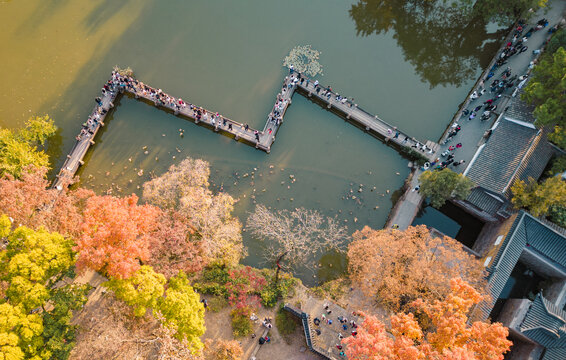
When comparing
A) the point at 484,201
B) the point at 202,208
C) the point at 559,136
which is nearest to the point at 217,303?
the point at 202,208

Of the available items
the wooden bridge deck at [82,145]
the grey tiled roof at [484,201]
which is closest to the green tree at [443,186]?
the grey tiled roof at [484,201]

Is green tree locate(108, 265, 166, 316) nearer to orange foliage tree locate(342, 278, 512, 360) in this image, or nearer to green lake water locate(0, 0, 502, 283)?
green lake water locate(0, 0, 502, 283)

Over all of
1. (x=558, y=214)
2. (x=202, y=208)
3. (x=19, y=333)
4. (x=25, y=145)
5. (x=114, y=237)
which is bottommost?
(x=19, y=333)

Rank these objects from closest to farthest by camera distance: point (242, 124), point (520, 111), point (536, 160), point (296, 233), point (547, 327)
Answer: point (547, 327) < point (536, 160) < point (520, 111) < point (296, 233) < point (242, 124)

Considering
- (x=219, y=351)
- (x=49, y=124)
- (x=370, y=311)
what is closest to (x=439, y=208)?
(x=370, y=311)

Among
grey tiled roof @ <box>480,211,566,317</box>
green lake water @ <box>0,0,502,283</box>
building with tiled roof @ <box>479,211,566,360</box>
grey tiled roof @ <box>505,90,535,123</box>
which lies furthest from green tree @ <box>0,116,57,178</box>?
grey tiled roof @ <box>505,90,535,123</box>

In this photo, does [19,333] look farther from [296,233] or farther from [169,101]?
[169,101]

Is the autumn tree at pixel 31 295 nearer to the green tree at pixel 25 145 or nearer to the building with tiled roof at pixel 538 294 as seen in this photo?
the green tree at pixel 25 145
